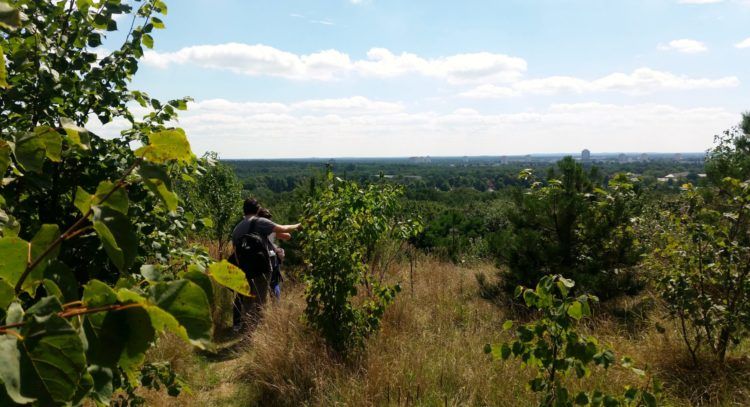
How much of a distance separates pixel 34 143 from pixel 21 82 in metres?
1.44

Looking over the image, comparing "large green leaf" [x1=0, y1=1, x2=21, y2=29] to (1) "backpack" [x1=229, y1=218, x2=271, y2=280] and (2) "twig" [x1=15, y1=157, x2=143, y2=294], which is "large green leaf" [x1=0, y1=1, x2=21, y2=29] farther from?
(1) "backpack" [x1=229, y1=218, x2=271, y2=280]

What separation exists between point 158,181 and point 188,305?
0.24 meters

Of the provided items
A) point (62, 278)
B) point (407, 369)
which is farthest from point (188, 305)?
point (407, 369)

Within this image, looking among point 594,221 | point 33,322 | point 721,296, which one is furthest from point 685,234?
point 33,322

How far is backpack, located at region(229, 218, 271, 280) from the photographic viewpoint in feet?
16.7

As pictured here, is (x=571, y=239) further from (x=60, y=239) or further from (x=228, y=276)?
(x=60, y=239)

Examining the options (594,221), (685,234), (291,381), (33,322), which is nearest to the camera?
(33,322)

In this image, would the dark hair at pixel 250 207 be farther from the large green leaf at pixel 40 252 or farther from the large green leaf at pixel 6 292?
the large green leaf at pixel 6 292

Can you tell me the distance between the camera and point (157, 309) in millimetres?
533

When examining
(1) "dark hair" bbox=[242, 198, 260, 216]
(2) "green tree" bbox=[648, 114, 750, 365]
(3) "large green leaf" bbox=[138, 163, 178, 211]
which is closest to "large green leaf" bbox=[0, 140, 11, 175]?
(3) "large green leaf" bbox=[138, 163, 178, 211]

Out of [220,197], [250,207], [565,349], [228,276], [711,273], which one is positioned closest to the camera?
[228,276]

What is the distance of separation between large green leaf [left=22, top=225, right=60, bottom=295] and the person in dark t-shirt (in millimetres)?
4329

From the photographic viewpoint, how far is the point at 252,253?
5.12 metres

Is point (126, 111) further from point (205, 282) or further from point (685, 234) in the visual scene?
point (685, 234)
